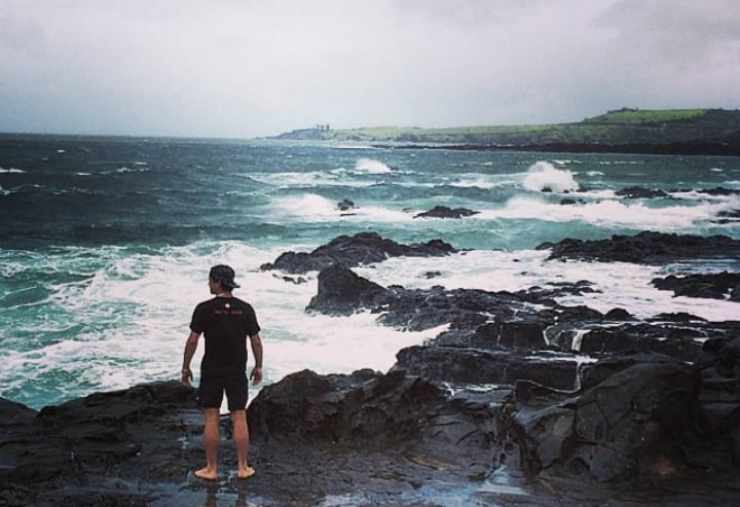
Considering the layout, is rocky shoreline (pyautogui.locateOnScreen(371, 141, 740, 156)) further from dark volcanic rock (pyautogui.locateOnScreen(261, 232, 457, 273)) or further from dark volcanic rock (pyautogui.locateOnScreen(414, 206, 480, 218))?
dark volcanic rock (pyautogui.locateOnScreen(261, 232, 457, 273))

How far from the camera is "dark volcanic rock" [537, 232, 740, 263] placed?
23172mm

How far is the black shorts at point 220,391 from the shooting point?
19.7 feet

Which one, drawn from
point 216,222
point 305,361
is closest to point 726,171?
point 216,222

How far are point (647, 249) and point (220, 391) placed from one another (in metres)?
21.1

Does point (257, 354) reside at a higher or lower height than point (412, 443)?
higher

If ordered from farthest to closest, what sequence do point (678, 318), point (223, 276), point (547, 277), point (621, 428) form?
point (547, 277) → point (678, 318) → point (621, 428) → point (223, 276)

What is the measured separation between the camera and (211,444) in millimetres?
5977

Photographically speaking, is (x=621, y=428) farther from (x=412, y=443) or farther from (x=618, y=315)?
(x=618, y=315)

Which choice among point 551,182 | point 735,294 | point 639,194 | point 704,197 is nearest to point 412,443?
point 735,294

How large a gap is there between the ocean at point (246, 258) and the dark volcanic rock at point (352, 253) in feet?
2.13

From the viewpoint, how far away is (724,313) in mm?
15250

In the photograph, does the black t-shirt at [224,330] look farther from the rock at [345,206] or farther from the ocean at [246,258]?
the rock at [345,206]

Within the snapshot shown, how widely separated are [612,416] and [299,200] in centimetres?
4150

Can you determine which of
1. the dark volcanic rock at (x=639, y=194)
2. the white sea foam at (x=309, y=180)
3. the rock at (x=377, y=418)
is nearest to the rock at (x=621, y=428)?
the rock at (x=377, y=418)
